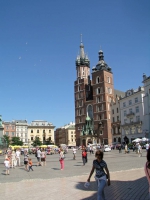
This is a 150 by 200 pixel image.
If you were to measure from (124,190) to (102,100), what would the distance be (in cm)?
7436

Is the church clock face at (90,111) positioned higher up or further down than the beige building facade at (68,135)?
higher up

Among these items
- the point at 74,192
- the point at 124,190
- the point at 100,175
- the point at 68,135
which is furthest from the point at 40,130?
the point at 100,175

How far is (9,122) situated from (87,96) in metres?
50.6

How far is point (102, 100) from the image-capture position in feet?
274

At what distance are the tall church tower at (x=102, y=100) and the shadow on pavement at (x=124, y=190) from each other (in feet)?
227

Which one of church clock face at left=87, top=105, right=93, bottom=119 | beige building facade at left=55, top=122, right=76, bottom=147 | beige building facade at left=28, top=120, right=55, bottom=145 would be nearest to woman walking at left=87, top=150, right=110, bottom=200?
church clock face at left=87, top=105, right=93, bottom=119

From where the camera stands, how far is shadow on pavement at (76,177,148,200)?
8.34 meters

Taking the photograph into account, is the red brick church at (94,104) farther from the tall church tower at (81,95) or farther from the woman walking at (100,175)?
the woman walking at (100,175)

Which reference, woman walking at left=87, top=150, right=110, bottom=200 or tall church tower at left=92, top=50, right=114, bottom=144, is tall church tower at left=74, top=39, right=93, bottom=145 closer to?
tall church tower at left=92, top=50, right=114, bottom=144

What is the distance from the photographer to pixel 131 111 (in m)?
67.4

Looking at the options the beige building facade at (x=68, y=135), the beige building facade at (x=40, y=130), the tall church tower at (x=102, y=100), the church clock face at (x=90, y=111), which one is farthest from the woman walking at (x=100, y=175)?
the beige building facade at (x=40, y=130)

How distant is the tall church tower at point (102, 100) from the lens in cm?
→ 8056

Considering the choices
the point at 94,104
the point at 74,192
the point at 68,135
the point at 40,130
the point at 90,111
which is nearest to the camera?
the point at 74,192

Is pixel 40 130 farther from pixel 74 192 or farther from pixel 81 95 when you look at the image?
pixel 74 192
